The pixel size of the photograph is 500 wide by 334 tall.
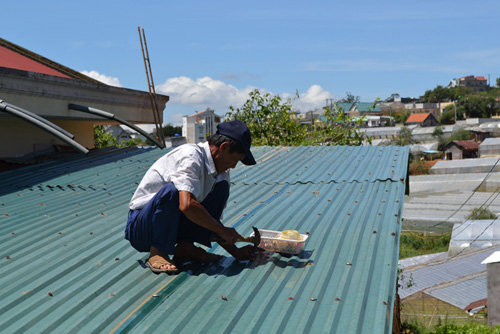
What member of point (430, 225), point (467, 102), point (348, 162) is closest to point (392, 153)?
point (348, 162)

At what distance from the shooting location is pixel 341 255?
3.65 metres

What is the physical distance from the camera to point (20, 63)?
373 inches

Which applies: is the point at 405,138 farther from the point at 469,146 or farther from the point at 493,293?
the point at 493,293

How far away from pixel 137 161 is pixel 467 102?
9251 cm

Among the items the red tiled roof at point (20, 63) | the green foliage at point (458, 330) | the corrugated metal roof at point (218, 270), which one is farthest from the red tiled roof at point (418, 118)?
the corrugated metal roof at point (218, 270)

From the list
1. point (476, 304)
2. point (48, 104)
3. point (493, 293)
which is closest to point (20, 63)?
point (48, 104)

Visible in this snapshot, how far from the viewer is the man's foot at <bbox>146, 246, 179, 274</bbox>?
334cm

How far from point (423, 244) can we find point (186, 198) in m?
21.6

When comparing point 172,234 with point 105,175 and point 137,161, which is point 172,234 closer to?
point 105,175

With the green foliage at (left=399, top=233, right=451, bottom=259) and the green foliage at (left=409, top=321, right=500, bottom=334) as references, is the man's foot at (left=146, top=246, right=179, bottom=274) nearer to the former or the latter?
the green foliage at (left=409, top=321, right=500, bottom=334)

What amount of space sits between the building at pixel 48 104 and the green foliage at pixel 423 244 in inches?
584

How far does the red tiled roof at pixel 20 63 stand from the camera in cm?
905

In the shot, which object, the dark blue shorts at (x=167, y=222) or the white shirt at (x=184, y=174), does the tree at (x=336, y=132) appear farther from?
the white shirt at (x=184, y=174)

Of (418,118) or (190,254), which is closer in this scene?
(190,254)
